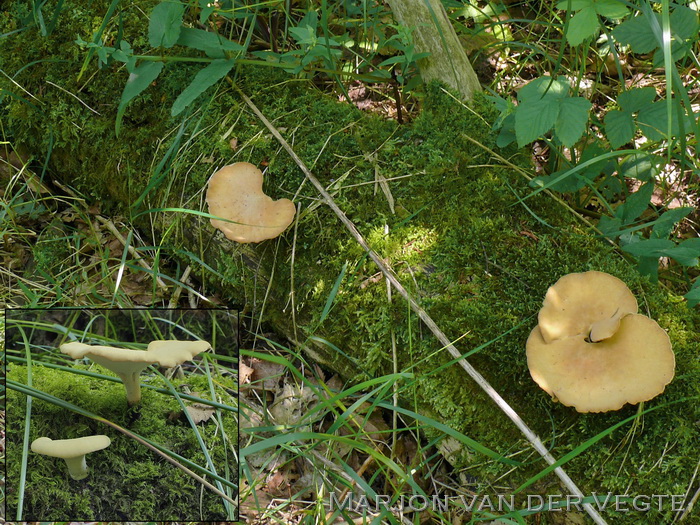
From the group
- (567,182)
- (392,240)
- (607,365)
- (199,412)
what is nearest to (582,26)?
(567,182)

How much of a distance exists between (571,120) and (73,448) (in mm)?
2126

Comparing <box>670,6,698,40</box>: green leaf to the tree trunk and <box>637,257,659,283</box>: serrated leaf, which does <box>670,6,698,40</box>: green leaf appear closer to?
<box>637,257,659,283</box>: serrated leaf

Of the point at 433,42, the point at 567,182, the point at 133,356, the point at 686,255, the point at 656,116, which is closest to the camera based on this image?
the point at 133,356

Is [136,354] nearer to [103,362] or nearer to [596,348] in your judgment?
[103,362]

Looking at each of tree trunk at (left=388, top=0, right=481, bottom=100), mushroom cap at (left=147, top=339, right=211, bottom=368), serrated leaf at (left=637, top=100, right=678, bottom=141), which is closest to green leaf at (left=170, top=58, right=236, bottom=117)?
tree trunk at (left=388, top=0, right=481, bottom=100)

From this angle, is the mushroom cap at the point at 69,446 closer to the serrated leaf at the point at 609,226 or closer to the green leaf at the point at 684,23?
the serrated leaf at the point at 609,226

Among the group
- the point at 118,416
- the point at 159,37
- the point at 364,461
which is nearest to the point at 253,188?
the point at 159,37

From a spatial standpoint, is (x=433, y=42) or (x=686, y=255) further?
(x=433, y=42)

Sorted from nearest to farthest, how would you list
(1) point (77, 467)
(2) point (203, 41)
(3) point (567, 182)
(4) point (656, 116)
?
(1) point (77, 467) < (4) point (656, 116) < (3) point (567, 182) < (2) point (203, 41)

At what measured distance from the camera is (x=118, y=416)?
7.27 ft

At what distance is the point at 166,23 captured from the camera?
256 cm

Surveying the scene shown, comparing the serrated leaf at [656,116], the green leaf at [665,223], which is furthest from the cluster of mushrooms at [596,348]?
the serrated leaf at [656,116]

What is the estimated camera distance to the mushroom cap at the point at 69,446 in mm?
1981

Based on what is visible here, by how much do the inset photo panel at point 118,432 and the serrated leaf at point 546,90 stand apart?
1.59 metres
